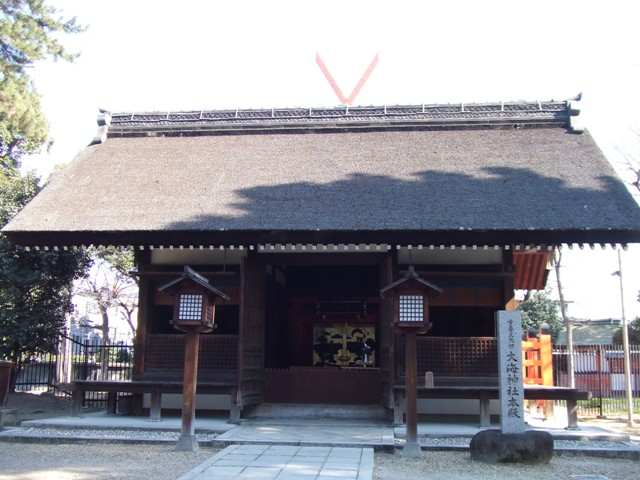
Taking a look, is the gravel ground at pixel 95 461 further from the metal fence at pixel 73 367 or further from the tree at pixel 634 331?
the tree at pixel 634 331

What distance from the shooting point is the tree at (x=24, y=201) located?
43.4 ft

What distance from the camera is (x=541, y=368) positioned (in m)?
13.0

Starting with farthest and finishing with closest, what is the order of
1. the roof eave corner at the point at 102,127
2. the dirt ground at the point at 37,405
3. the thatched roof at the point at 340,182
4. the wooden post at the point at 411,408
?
the roof eave corner at the point at 102,127
the dirt ground at the point at 37,405
the thatched roof at the point at 340,182
the wooden post at the point at 411,408

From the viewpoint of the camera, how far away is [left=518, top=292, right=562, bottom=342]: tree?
2869cm

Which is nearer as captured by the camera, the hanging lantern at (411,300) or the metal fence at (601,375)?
the hanging lantern at (411,300)

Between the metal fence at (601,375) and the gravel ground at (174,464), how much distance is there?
27.6 ft

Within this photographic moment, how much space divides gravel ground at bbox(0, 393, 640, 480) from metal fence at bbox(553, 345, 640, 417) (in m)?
8.40

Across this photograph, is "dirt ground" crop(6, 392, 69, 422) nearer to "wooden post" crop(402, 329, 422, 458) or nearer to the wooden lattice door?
the wooden lattice door

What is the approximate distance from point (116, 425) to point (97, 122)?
7.60 m

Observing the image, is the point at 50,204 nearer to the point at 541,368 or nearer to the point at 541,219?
the point at 541,219

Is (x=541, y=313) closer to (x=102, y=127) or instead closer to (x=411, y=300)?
(x=102, y=127)

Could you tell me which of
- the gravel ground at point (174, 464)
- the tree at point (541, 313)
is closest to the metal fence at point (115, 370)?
the gravel ground at point (174, 464)

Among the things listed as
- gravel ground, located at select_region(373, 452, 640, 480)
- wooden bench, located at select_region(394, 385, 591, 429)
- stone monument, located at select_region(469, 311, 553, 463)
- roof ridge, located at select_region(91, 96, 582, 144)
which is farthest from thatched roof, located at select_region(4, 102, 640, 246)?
gravel ground, located at select_region(373, 452, 640, 480)

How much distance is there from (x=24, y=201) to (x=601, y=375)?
1671cm
